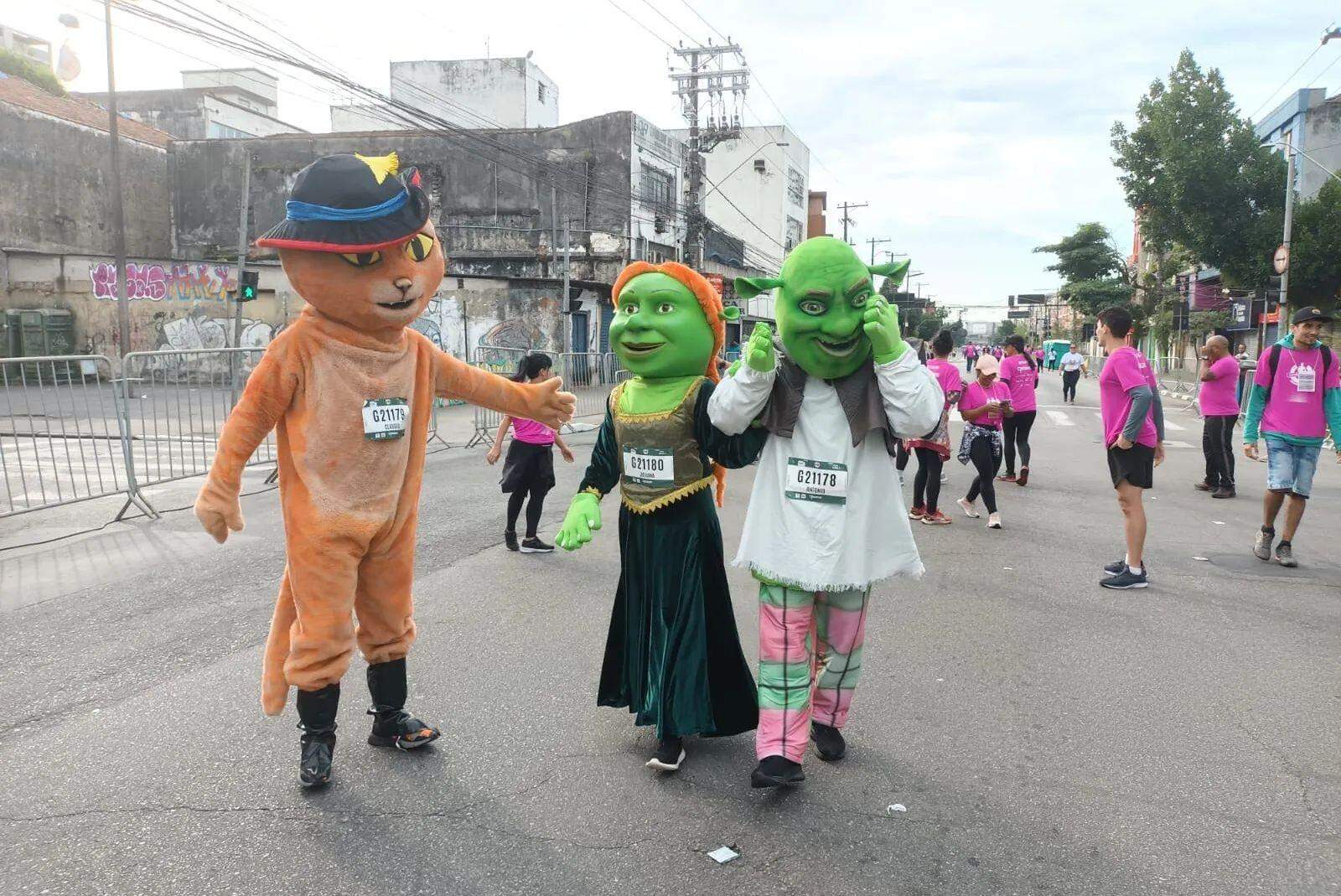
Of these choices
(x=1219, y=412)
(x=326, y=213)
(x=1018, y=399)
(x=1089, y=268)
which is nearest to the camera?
(x=326, y=213)

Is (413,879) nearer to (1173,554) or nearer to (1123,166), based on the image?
(1173,554)

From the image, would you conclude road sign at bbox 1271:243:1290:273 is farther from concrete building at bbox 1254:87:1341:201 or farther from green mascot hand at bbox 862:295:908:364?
green mascot hand at bbox 862:295:908:364

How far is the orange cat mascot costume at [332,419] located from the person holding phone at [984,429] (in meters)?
5.63

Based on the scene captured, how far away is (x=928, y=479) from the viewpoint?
27.3ft

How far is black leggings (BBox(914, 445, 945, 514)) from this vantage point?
26.9 feet

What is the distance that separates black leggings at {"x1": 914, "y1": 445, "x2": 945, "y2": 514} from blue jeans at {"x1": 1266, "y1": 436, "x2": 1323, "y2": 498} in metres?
2.46

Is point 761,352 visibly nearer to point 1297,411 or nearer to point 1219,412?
point 1297,411

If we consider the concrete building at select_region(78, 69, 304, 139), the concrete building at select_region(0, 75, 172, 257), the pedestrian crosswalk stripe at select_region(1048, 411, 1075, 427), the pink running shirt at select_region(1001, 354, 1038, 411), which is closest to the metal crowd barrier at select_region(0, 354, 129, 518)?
the pink running shirt at select_region(1001, 354, 1038, 411)

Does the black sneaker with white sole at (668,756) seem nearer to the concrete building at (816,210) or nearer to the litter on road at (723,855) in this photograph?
the litter on road at (723,855)

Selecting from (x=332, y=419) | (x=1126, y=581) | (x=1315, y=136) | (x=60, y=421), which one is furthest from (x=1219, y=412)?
(x=1315, y=136)

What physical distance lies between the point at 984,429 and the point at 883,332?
216 inches

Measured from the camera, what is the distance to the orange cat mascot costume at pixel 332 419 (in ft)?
10.3

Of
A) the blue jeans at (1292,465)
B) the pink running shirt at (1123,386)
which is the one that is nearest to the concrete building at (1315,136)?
the blue jeans at (1292,465)

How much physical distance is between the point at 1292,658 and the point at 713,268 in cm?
3623
